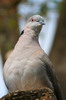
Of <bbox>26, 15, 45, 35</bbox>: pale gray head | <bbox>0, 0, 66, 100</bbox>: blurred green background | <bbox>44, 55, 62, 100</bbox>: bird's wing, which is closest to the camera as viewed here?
<bbox>44, 55, 62, 100</bbox>: bird's wing

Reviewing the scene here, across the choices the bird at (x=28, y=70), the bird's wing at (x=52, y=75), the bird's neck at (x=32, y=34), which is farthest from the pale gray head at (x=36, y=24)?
the bird's wing at (x=52, y=75)

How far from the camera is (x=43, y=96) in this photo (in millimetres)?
3842

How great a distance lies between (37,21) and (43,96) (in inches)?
77.9

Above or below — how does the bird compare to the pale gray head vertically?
below

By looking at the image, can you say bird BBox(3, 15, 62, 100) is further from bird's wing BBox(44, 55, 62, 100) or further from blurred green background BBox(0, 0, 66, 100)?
blurred green background BBox(0, 0, 66, 100)

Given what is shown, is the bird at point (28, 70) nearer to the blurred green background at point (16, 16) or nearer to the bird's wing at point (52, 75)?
the bird's wing at point (52, 75)

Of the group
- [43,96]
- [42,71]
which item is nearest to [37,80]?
[42,71]

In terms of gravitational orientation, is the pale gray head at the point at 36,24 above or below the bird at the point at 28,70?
above

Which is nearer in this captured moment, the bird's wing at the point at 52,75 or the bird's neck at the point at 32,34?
the bird's wing at the point at 52,75

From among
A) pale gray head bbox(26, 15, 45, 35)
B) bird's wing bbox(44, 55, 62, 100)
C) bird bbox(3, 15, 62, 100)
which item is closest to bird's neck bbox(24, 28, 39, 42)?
pale gray head bbox(26, 15, 45, 35)

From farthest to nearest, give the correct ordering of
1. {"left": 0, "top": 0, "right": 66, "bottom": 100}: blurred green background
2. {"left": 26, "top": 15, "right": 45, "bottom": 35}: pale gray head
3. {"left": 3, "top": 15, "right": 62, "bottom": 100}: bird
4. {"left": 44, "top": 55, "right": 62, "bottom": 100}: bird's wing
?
{"left": 0, "top": 0, "right": 66, "bottom": 100}: blurred green background
{"left": 26, "top": 15, "right": 45, "bottom": 35}: pale gray head
{"left": 44, "top": 55, "right": 62, "bottom": 100}: bird's wing
{"left": 3, "top": 15, "right": 62, "bottom": 100}: bird

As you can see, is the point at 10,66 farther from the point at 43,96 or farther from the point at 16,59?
the point at 43,96

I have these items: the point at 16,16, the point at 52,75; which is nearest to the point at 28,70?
the point at 52,75

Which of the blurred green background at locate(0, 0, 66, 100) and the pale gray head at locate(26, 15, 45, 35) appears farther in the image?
the blurred green background at locate(0, 0, 66, 100)
